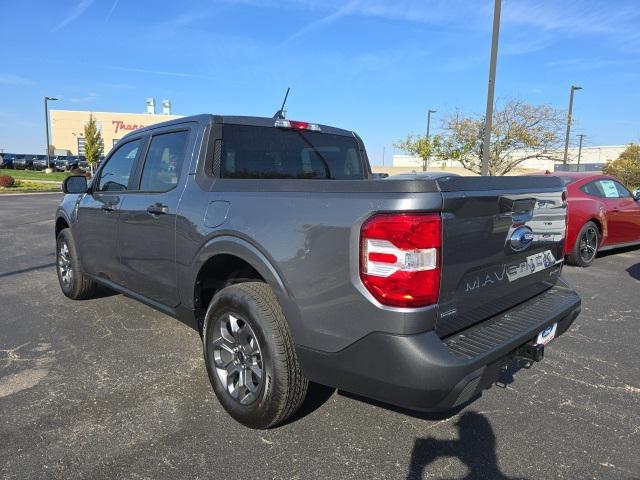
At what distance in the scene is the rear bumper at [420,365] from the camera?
7.06 ft

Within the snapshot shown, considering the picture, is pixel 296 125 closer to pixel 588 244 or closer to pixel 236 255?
pixel 236 255

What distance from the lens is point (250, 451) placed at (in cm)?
266

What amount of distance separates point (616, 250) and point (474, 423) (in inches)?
326

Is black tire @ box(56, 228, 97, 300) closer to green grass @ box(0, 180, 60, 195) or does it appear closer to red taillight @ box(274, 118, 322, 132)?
red taillight @ box(274, 118, 322, 132)

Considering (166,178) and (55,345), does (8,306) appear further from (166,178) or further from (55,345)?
(166,178)

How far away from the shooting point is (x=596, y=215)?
24.5 feet

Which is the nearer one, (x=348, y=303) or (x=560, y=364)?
(x=348, y=303)

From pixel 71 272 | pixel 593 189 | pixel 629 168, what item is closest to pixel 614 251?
pixel 593 189

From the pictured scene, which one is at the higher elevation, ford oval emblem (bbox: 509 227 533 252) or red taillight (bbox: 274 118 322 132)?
Result: red taillight (bbox: 274 118 322 132)

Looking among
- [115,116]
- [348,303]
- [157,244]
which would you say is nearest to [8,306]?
[157,244]

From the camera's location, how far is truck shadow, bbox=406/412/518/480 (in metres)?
2.49

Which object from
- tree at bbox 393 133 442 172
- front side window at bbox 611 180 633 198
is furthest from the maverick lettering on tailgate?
tree at bbox 393 133 442 172

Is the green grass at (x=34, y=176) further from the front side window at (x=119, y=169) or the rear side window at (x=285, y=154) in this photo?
the rear side window at (x=285, y=154)

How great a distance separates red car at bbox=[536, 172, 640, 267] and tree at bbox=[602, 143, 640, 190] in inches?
746
